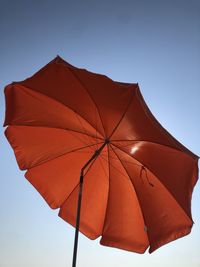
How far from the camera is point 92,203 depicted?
5.05 meters

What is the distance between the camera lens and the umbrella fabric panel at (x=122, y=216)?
4820 mm

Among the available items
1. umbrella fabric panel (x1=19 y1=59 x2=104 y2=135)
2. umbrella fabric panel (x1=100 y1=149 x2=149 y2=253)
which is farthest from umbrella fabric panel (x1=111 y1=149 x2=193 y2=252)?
umbrella fabric panel (x1=19 y1=59 x2=104 y2=135)

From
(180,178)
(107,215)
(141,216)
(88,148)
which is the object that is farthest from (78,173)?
(180,178)

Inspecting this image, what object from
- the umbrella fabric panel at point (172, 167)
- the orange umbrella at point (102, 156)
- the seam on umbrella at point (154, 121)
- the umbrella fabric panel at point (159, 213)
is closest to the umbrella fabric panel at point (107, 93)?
the orange umbrella at point (102, 156)

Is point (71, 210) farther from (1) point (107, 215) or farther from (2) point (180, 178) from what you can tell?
(2) point (180, 178)

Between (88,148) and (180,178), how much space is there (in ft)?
4.74

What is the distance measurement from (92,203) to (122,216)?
50cm

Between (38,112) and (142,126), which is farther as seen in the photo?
(38,112)

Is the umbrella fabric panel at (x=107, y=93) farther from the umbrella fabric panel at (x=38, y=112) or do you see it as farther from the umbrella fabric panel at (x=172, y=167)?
the umbrella fabric panel at (x=172, y=167)

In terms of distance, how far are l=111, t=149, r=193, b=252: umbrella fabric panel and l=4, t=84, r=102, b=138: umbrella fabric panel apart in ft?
2.64

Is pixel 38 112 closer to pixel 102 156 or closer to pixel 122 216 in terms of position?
pixel 102 156

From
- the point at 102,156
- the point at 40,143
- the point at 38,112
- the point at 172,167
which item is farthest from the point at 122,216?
the point at 38,112

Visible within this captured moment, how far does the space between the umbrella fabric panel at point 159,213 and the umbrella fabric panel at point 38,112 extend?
0.80 meters

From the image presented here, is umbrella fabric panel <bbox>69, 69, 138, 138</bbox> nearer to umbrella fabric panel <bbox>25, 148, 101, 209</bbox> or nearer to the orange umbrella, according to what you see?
the orange umbrella
